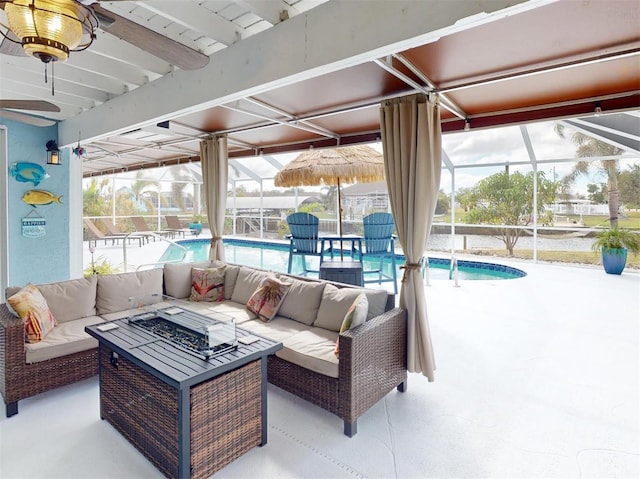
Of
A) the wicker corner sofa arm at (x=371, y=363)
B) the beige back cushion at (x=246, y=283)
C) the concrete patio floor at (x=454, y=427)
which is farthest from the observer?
the beige back cushion at (x=246, y=283)

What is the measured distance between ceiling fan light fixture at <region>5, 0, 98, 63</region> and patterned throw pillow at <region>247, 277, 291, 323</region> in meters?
2.28

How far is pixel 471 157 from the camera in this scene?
9320 millimetres

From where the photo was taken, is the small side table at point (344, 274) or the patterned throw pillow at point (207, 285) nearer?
the patterned throw pillow at point (207, 285)

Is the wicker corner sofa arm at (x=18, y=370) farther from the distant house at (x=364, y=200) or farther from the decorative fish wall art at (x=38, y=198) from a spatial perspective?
the distant house at (x=364, y=200)

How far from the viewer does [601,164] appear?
26.5 ft

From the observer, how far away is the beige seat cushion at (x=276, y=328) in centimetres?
290

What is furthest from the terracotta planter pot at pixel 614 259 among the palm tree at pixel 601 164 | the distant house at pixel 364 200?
the distant house at pixel 364 200

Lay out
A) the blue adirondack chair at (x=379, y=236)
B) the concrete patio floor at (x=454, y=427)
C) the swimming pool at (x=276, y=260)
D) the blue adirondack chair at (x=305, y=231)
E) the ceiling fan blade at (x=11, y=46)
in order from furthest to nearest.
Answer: the swimming pool at (x=276, y=260), the blue adirondack chair at (x=305, y=231), the blue adirondack chair at (x=379, y=236), the concrete patio floor at (x=454, y=427), the ceiling fan blade at (x=11, y=46)

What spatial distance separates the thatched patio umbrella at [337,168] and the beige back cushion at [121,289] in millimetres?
3572

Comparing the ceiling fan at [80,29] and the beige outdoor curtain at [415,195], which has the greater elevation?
the ceiling fan at [80,29]

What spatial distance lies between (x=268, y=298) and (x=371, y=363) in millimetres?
1261

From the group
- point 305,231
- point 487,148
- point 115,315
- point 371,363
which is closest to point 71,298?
point 115,315

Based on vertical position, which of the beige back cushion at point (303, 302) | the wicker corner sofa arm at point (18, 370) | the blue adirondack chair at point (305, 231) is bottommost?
the wicker corner sofa arm at point (18, 370)

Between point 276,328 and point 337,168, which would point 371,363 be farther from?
point 337,168
